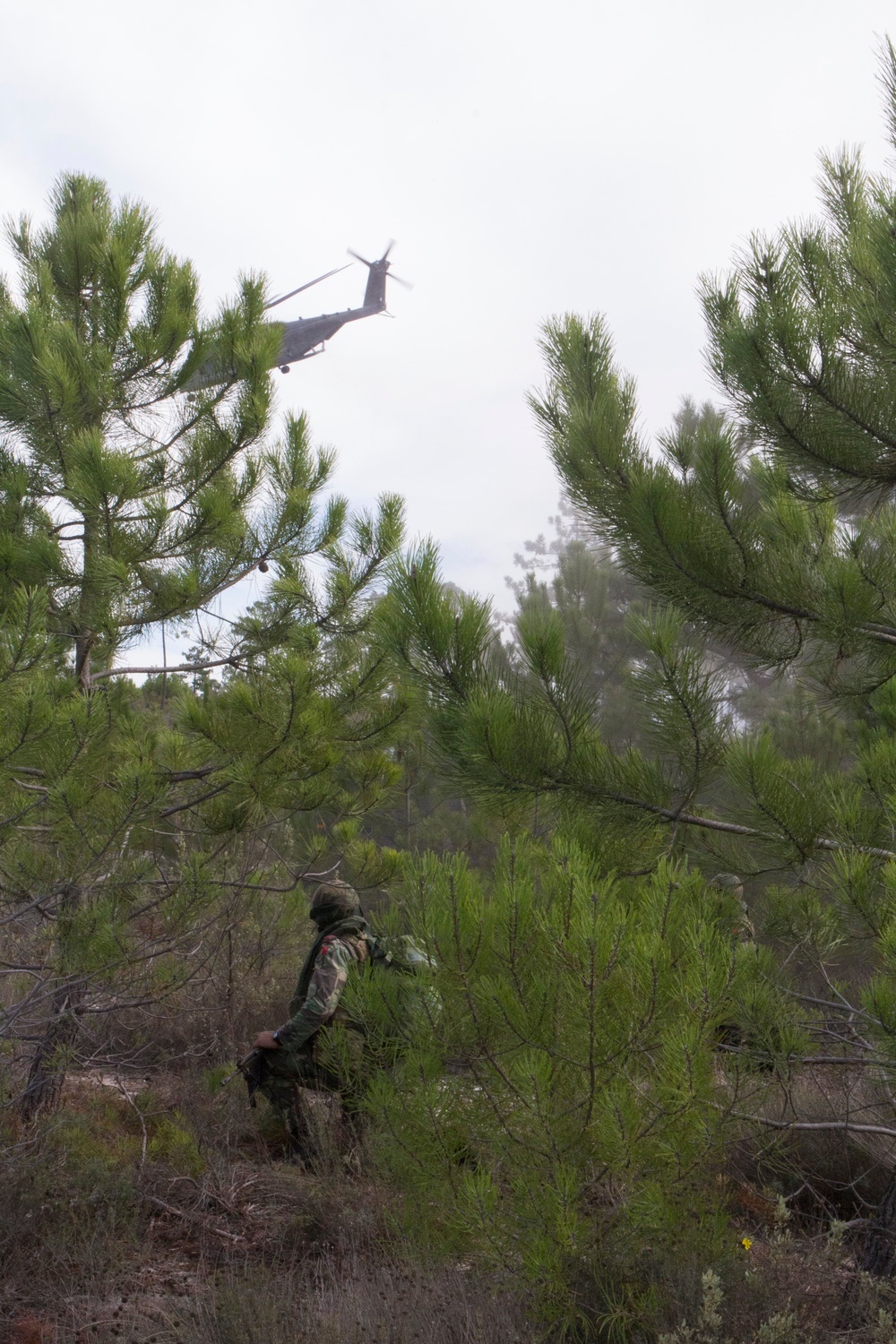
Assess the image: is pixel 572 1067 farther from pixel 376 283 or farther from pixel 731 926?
pixel 376 283

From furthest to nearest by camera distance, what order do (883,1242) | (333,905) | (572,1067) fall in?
(333,905)
(883,1242)
(572,1067)

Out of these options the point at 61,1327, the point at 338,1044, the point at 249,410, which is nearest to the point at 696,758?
the point at 338,1044

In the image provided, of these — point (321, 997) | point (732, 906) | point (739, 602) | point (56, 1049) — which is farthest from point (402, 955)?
point (56, 1049)

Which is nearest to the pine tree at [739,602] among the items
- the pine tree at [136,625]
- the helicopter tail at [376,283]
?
the pine tree at [136,625]

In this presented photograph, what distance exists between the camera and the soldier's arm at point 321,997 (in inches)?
169

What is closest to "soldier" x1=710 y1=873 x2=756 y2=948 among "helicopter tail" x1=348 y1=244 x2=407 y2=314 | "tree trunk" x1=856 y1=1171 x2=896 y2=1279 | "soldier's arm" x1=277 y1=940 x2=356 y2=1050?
"tree trunk" x1=856 y1=1171 x2=896 y2=1279

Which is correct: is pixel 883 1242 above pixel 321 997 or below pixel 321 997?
below

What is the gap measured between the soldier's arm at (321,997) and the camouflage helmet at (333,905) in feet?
0.77

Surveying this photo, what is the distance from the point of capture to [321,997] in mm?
4301

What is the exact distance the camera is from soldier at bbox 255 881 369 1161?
430cm

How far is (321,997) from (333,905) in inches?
17.7

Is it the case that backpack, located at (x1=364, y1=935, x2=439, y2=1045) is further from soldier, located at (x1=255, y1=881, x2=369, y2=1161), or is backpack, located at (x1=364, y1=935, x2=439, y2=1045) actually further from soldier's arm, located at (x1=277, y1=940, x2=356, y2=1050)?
soldier's arm, located at (x1=277, y1=940, x2=356, y2=1050)

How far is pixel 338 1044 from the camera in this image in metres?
3.19

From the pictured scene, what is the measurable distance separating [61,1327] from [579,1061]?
2137 mm
